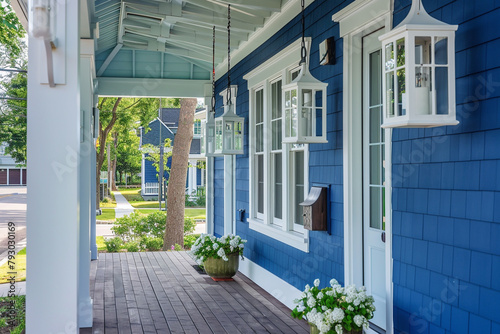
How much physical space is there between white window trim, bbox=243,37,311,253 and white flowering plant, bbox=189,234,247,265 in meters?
0.30

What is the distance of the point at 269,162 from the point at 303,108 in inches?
81.0

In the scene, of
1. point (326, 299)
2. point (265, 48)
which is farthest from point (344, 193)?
point (265, 48)

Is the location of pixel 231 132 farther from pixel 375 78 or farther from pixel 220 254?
pixel 375 78

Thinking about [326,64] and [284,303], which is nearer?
[326,64]

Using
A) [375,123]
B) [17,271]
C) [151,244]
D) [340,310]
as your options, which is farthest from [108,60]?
[340,310]

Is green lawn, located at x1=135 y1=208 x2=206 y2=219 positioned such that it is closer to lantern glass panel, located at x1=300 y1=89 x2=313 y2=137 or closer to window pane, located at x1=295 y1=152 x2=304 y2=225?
window pane, located at x1=295 y1=152 x2=304 y2=225

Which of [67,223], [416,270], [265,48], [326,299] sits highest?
[265,48]

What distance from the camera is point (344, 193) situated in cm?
453

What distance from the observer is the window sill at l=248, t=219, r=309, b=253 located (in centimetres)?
537

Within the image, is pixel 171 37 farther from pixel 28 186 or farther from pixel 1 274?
pixel 28 186

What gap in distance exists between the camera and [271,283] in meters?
6.45

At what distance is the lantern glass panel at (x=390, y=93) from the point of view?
3.08 metres

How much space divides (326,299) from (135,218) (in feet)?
31.1

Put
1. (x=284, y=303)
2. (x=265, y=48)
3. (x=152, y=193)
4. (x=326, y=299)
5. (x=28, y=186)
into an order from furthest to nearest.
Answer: (x=152, y=193), (x=265, y=48), (x=284, y=303), (x=326, y=299), (x=28, y=186)
